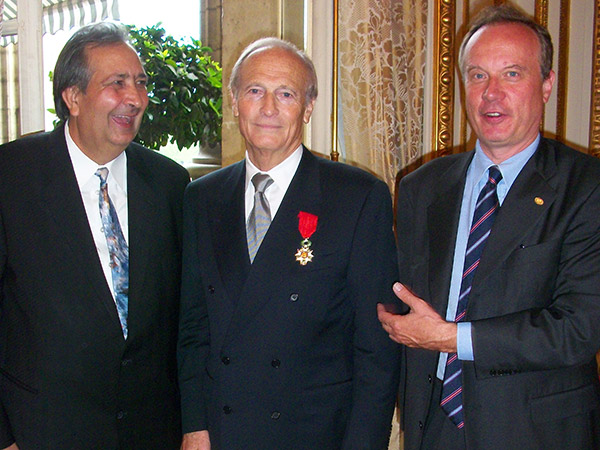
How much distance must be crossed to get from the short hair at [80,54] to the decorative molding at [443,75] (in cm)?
191

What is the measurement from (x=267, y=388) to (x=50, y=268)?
0.75m

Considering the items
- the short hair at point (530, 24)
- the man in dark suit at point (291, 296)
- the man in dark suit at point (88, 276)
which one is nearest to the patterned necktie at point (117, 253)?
the man in dark suit at point (88, 276)

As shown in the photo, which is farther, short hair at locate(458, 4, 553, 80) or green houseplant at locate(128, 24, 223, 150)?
green houseplant at locate(128, 24, 223, 150)

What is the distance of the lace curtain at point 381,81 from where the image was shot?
316 centimetres

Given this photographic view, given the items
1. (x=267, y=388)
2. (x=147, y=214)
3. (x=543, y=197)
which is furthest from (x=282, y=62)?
(x=267, y=388)

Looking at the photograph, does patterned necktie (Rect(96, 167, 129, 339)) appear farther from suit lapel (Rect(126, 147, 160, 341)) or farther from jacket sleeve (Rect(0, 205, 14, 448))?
jacket sleeve (Rect(0, 205, 14, 448))

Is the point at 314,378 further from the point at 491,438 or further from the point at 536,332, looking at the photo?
the point at 536,332

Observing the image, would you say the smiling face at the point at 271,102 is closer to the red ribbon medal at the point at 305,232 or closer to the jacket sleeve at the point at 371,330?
the red ribbon medal at the point at 305,232

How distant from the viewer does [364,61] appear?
3.17 metres

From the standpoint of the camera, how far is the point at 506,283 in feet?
5.49

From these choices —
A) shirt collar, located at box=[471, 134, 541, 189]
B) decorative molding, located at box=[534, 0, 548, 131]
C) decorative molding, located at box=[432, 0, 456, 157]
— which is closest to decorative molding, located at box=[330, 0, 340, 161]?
decorative molding, located at box=[432, 0, 456, 157]

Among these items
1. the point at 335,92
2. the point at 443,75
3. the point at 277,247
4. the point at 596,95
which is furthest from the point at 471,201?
the point at 596,95

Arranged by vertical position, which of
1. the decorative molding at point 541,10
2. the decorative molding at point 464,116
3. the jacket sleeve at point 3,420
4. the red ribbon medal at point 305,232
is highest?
the decorative molding at point 541,10

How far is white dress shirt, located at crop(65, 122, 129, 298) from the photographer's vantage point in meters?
1.96
